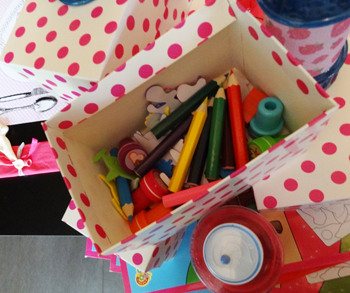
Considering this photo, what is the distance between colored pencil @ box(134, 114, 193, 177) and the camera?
1.28ft

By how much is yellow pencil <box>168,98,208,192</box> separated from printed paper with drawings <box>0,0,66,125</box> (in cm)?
33

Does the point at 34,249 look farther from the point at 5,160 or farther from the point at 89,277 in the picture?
the point at 5,160

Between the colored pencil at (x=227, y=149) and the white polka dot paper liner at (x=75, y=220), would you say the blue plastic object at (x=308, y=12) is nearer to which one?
the colored pencil at (x=227, y=149)

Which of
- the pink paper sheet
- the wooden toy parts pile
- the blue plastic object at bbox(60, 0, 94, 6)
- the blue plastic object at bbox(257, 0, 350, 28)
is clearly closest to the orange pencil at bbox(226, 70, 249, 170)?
the wooden toy parts pile

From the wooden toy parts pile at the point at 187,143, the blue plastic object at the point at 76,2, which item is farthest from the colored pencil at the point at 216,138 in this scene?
the blue plastic object at the point at 76,2

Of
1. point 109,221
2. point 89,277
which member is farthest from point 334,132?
point 89,277

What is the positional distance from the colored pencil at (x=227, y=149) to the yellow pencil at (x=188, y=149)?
0.10 ft

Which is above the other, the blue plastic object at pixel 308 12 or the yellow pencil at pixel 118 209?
the blue plastic object at pixel 308 12

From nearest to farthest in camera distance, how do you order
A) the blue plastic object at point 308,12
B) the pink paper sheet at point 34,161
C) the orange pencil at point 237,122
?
the blue plastic object at point 308,12 < the orange pencil at point 237,122 < the pink paper sheet at point 34,161

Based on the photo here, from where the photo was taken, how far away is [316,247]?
39 centimetres

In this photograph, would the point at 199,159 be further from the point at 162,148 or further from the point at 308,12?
the point at 308,12

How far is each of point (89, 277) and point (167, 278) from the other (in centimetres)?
44

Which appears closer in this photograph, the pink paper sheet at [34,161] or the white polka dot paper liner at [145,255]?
the white polka dot paper liner at [145,255]

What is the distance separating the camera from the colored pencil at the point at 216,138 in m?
0.37
